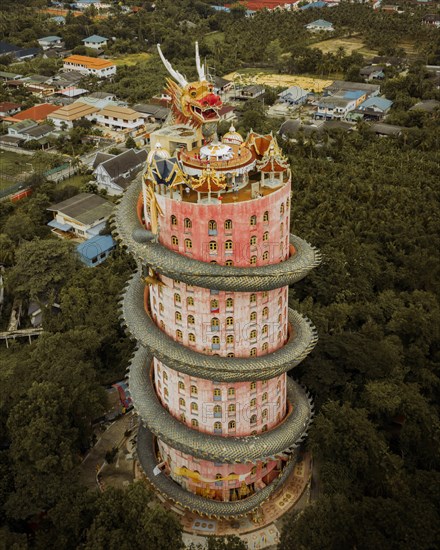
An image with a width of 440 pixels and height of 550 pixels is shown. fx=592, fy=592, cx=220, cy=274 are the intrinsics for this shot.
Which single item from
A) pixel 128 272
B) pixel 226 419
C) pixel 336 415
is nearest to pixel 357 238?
pixel 128 272

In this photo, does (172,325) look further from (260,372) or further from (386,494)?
(386,494)

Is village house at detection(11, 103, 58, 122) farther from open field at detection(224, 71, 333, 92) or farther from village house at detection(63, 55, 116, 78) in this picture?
open field at detection(224, 71, 333, 92)

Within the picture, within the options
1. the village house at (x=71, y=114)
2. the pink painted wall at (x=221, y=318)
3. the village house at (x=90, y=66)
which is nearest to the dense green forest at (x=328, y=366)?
the pink painted wall at (x=221, y=318)

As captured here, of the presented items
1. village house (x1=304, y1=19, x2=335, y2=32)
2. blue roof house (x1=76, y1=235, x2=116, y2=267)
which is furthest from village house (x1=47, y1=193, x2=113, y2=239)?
village house (x1=304, y1=19, x2=335, y2=32)

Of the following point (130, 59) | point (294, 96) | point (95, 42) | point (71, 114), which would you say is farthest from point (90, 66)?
point (294, 96)

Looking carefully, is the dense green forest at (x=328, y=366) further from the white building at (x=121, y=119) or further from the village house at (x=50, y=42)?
the village house at (x=50, y=42)

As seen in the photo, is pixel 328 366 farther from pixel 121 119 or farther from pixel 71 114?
pixel 71 114
